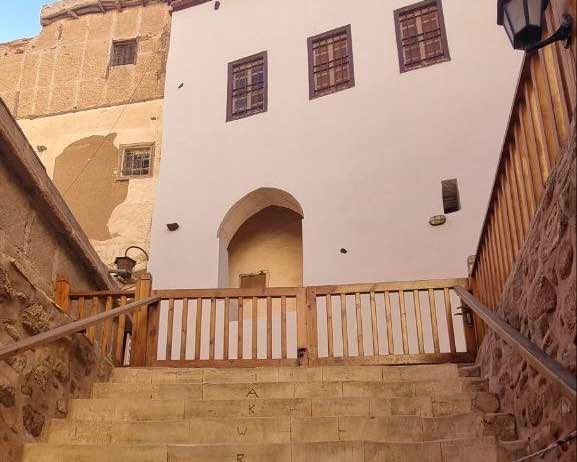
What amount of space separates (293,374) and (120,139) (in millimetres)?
9105

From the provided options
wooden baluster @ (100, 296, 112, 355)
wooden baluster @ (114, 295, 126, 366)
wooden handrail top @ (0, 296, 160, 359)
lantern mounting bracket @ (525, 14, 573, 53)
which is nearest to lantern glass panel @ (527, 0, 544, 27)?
lantern mounting bracket @ (525, 14, 573, 53)

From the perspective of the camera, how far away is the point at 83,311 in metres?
6.38

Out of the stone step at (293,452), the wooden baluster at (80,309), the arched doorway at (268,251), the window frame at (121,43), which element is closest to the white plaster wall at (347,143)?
the arched doorway at (268,251)

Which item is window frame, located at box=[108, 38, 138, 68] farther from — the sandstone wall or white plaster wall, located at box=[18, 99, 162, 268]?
white plaster wall, located at box=[18, 99, 162, 268]

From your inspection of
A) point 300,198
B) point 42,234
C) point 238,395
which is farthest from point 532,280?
point 300,198

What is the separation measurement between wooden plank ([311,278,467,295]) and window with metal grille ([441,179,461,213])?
3248 millimetres

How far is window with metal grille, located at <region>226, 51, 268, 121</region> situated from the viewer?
11.8 meters

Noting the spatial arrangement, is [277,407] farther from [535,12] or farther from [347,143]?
[347,143]

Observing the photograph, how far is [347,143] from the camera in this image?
10672 mm

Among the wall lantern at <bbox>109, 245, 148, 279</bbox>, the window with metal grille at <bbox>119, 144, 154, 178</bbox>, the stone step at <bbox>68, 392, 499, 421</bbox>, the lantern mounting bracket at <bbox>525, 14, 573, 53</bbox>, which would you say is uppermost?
the window with metal grille at <bbox>119, 144, 154, 178</bbox>

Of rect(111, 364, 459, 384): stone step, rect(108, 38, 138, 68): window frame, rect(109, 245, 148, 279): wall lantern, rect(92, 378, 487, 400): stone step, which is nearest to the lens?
rect(92, 378, 487, 400): stone step

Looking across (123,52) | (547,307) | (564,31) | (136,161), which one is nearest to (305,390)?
(547,307)

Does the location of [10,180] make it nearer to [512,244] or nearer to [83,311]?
[83,311]

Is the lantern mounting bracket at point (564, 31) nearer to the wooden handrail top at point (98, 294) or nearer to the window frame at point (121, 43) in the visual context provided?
the wooden handrail top at point (98, 294)
